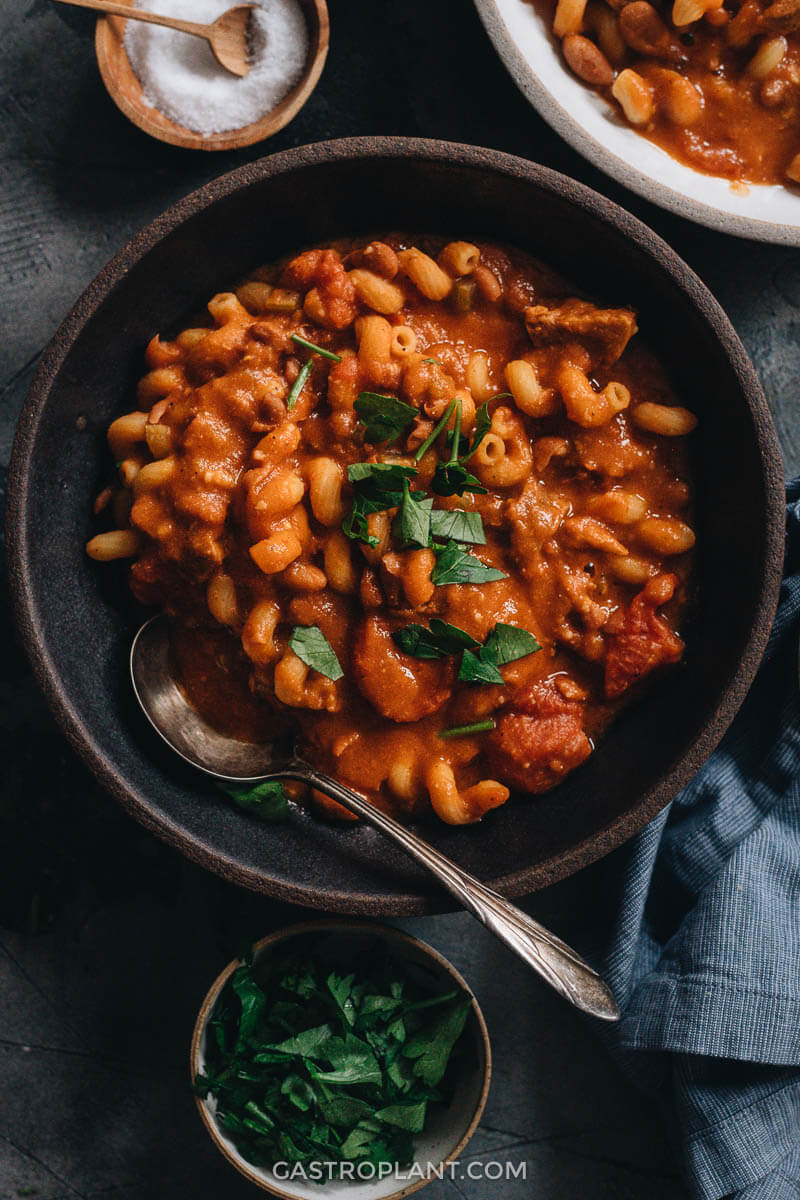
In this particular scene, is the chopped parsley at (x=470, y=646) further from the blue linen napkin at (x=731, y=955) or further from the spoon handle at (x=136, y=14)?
the spoon handle at (x=136, y=14)

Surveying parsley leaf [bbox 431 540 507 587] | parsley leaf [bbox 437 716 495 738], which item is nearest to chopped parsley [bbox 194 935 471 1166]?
parsley leaf [bbox 437 716 495 738]

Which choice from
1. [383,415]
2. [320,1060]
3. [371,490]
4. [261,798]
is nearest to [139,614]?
[261,798]

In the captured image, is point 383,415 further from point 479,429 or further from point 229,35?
point 229,35

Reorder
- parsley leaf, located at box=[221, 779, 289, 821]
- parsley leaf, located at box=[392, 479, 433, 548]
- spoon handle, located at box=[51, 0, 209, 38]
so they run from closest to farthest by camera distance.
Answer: parsley leaf, located at box=[392, 479, 433, 548] → parsley leaf, located at box=[221, 779, 289, 821] → spoon handle, located at box=[51, 0, 209, 38]

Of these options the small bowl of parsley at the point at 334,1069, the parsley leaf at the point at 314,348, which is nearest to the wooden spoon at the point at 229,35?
the parsley leaf at the point at 314,348

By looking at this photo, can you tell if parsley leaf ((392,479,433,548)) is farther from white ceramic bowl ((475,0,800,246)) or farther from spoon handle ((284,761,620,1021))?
white ceramic bowl ((475,0,800,246))
